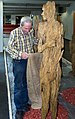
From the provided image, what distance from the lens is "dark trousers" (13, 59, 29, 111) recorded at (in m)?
3.33

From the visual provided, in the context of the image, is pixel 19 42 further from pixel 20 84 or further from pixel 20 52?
pixel 20 84

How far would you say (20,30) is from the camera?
3.26 meters

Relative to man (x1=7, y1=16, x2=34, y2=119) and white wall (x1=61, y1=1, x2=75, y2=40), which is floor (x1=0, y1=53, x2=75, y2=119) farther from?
white wall (x1=61, y1=1, x2=75, y2=40)

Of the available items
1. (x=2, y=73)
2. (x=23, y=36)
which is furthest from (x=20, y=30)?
(x=2, y=73)

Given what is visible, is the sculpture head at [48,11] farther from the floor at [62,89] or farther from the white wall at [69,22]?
the white wall at [69,22]

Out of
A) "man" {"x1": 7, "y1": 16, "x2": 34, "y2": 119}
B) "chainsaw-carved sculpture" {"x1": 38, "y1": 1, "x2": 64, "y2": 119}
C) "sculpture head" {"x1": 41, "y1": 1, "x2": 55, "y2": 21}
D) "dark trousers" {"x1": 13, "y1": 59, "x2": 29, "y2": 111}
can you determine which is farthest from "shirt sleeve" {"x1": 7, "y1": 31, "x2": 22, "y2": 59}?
"sculpture head" {"x1": 41, "y1": 1, "x2": 55, "y2": 21}

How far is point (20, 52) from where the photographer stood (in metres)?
3.18

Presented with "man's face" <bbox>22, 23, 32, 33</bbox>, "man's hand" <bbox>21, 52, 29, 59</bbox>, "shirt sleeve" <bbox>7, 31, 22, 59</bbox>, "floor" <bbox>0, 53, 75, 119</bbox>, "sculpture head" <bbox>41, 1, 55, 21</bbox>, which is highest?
"sculpture head" <bbox>41, 1, 55, 21</bbox>

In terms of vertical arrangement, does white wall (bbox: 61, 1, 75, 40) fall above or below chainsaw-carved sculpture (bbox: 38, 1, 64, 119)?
above

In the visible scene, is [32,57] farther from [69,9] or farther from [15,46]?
[69,9]

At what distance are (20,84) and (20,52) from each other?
20.2 inches

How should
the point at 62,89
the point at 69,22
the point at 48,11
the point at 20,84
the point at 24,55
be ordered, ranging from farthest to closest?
the point at 69,22 < the point at 62,89 < the point at 20,84 < the point at 24,55 < the point at 48,11

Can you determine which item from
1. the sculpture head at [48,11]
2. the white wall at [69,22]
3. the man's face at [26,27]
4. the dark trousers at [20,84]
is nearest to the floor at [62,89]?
the dark trousers at [20,84]

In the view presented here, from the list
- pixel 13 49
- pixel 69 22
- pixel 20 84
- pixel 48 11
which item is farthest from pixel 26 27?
pixel 69 22
